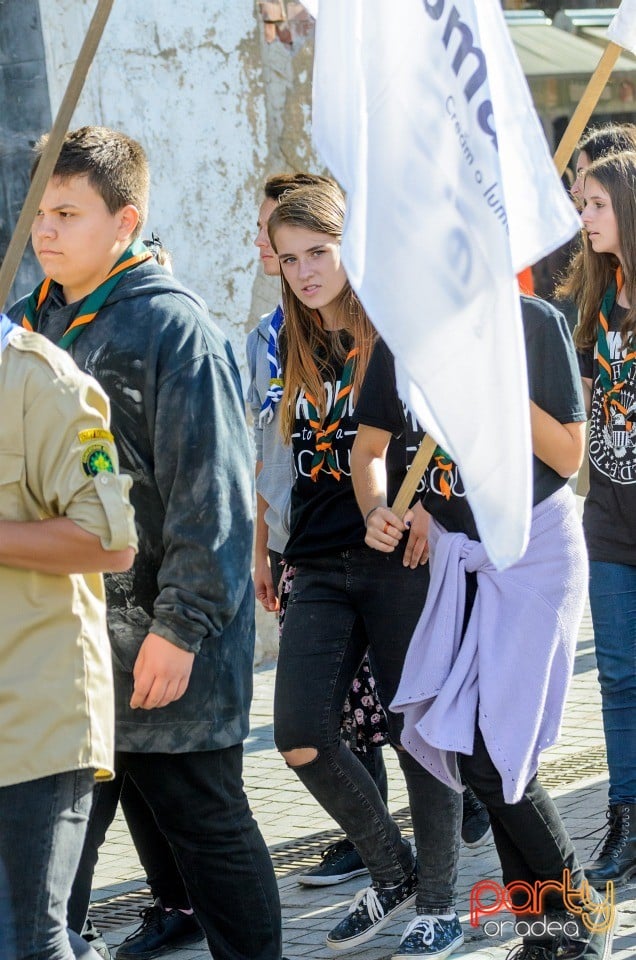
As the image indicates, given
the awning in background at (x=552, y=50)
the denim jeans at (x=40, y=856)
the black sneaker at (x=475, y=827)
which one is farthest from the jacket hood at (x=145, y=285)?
the awning in background at (x=552, y=50)

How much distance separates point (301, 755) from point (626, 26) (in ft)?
6.86

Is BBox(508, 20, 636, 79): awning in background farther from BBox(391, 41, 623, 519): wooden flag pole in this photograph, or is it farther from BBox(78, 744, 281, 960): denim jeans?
BBox(78, 744, 281, 960): denim jeans

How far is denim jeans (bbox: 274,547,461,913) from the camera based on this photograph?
13.2 feet

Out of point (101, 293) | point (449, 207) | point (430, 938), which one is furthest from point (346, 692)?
point (449, 207)

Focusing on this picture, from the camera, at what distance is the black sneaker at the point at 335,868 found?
15.2 feet

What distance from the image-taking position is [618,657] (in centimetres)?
463

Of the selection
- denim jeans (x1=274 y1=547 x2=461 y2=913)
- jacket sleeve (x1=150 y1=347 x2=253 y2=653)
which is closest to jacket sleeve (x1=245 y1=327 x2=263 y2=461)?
denim jeans (x1=274 y1=547 x2=461 y2=913)

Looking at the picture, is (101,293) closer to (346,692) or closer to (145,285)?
(145,285)

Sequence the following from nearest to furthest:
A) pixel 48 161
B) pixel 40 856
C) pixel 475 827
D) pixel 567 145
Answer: pixel 40 856
pixel 48 161
pixel 567 145
pixel 475 827

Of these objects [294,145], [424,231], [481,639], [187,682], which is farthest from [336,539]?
[294,145]

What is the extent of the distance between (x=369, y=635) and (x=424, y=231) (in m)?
1.52

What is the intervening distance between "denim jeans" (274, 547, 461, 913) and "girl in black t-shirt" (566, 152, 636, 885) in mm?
738

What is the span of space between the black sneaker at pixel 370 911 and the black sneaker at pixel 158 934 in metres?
0.39

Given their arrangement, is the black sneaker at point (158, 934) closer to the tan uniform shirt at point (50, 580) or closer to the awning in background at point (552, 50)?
the tan uniform shirt at point (50, 580)
